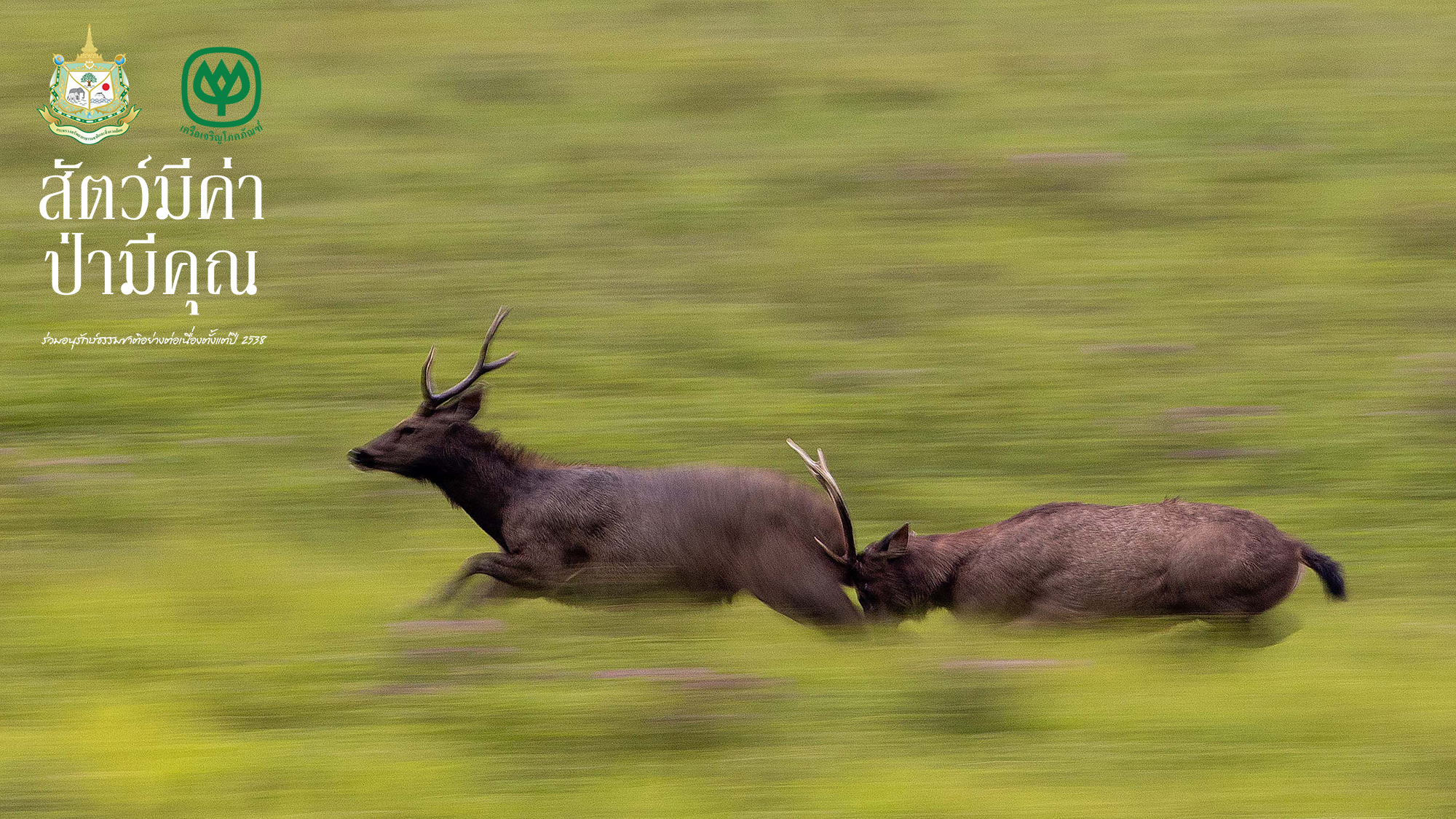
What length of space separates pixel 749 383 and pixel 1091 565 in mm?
3443

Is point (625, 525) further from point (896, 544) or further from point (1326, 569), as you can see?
point (1326, 569)

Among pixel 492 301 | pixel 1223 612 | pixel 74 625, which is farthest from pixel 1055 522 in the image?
pixel 492 301

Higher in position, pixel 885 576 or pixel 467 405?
pixel 467 405

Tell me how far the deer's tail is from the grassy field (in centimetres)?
18

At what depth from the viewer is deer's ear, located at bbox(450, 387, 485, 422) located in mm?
7684

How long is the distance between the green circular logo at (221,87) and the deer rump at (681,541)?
6.72 m

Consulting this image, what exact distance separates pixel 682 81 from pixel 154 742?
827cm

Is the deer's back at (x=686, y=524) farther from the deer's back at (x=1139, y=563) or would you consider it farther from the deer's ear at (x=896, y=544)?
the deer's back at (x=1139, y=563)

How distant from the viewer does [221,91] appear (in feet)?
44.3

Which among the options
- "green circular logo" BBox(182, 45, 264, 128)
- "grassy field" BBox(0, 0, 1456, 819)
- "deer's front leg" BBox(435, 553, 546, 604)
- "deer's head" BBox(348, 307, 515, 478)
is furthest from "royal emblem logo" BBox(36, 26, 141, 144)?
"deer's front leg" BBox(435, 553, 546, 604)

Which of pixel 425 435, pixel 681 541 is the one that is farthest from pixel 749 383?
pixel 681 541

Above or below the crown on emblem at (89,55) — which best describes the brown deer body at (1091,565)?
below

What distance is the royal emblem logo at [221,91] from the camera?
12.9 metres

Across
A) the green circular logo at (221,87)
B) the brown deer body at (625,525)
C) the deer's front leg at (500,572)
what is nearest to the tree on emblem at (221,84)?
the green circular logo at (221,87)
